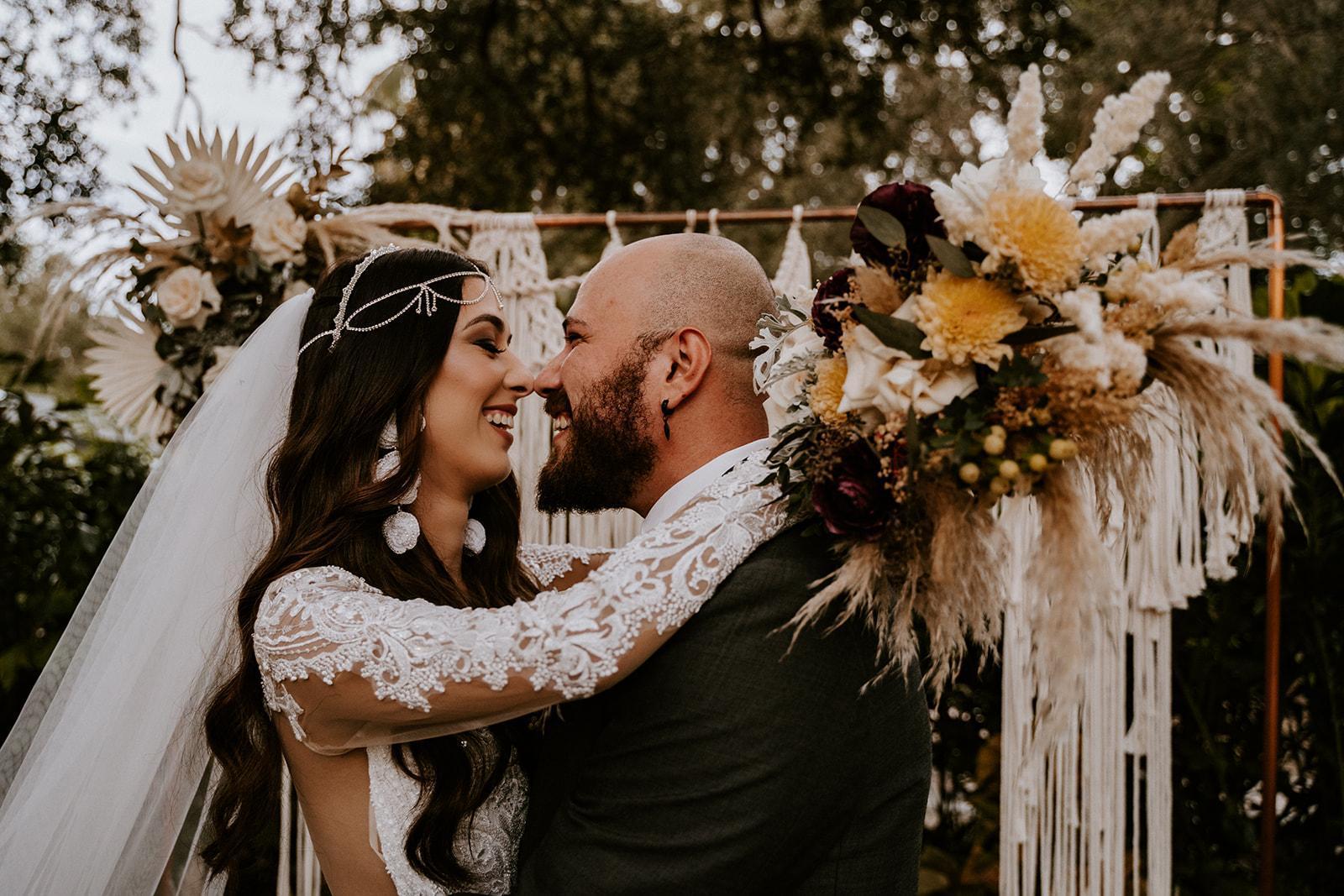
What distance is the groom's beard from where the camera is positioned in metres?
2.16

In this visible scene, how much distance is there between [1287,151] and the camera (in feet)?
32.0

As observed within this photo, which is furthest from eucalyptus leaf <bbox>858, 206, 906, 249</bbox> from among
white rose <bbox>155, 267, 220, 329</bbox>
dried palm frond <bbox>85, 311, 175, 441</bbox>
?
dried palm frond <bbox>85, 311, 175, 441</bbox>

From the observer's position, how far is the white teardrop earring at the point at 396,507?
7.06 feet

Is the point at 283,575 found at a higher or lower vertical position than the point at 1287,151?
lower

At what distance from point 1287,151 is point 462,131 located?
7.44 metres

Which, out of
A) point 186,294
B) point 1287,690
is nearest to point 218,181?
point 186,294

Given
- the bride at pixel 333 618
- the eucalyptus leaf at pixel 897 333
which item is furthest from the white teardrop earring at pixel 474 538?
the eucalyptus leaf at pixel 897 333

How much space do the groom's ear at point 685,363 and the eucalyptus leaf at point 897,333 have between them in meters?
0.69

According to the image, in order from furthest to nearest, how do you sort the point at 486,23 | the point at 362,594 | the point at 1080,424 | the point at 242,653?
the point at 486,23, the point at 242,653, the point at 362,594, the point at 1080,424

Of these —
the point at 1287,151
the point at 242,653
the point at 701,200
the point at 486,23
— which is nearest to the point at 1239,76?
the point at 1287,151

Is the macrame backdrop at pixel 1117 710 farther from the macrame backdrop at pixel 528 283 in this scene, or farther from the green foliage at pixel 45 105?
the green foliage at pixel 45 105

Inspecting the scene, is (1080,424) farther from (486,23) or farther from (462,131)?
(462,131)

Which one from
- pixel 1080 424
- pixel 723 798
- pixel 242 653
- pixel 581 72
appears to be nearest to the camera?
pixel 1080 424

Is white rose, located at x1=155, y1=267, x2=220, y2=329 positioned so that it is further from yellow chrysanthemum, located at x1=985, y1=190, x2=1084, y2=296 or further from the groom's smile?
yellow chrysanthemum, located at x1=985, y1=190, x2=1084, y2=296
